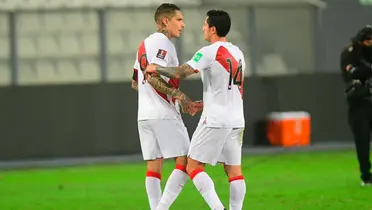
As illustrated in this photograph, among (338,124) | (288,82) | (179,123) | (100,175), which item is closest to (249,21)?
(288,82)

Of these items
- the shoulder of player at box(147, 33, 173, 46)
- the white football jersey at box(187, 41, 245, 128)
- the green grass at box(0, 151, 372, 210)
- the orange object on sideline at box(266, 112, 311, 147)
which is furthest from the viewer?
the orange object on sideline at box(266, 112, 311, 147)

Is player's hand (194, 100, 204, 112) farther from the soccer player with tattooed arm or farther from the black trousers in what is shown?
the black trousers

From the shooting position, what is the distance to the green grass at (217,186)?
11984mm

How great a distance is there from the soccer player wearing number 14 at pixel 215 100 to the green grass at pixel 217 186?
2152mm

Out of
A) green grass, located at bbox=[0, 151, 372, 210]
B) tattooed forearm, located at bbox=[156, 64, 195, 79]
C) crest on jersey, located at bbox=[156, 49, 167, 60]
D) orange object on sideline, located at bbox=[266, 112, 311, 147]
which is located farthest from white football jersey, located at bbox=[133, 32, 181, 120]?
orange object on sideline, located at bbox=[266, 112, 311, 147]

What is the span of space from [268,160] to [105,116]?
3.13 metres

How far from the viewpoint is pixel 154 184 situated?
988 centimetres

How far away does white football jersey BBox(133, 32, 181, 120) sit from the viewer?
9695 mm

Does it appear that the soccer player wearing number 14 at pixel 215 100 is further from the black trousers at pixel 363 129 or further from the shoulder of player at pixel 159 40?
the black trousers at pixel 363 129

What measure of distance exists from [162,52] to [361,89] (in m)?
4.07

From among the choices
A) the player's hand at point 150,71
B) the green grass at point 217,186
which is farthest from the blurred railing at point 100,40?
the player's hand at point 150,71

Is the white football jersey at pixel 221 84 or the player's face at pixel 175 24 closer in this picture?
the white football jersey at pixel 221 84

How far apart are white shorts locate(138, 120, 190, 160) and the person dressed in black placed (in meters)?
3.84

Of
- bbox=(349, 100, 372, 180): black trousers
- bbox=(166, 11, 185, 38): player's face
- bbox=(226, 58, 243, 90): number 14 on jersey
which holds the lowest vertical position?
bbox=(349, 100, 372, 180): black trousers
